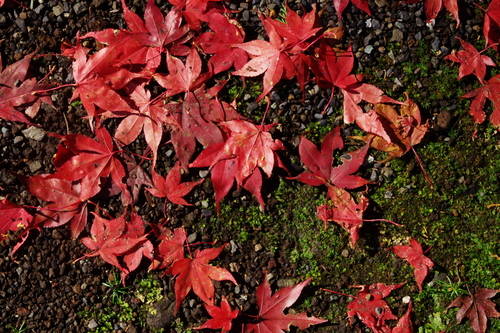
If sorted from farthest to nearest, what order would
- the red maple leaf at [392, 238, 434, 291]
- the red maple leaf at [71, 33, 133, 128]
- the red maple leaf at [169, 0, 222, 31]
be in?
1. the red maple leaf at [392, 238, 434, 291]
2. the red maple leaf at [169, 0, 222, 31]
3. the red maple leaf at [71, 33, 133, 128]

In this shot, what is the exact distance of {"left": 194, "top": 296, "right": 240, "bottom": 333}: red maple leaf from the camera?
223 cm

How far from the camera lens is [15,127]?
2.34 meters

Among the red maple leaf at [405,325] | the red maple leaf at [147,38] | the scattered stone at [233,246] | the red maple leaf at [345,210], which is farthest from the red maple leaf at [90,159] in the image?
the red maple leaf at [405,325]

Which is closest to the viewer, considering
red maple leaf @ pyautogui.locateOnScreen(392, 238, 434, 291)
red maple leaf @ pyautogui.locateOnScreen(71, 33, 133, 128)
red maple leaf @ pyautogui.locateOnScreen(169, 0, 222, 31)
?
red maple leaf @ pyautogui.locateOnScreen(71, 33, 133, 128)

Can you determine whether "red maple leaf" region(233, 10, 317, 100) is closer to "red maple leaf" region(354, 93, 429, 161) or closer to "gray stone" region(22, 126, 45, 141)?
"red maple leaf" region(354, 93, 429, 161)

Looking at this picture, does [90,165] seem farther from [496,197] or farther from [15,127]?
[496,197]

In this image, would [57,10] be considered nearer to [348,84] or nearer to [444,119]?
[348,84]

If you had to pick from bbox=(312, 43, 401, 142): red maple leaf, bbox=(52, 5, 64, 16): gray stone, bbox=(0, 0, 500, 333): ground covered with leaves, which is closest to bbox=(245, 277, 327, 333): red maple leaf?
bbox=(0, 0, 500, 333): ground covered with leaves

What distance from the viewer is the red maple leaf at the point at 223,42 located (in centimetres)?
220

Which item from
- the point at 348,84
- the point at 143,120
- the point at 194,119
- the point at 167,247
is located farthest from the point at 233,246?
the point at 348,84

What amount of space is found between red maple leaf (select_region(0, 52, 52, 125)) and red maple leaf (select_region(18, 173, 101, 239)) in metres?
0.32

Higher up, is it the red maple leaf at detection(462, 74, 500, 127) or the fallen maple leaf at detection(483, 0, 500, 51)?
the fallen maple leaf at detection(483, 0, 500, 51)

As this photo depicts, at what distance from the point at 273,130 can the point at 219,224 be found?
0.57 meters

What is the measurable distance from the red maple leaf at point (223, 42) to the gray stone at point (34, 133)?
37.7 inches
